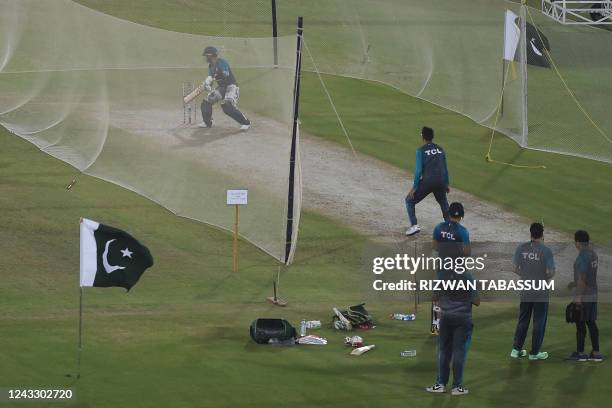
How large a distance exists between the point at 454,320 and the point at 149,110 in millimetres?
9269

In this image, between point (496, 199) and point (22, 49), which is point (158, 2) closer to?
point (22, 49)

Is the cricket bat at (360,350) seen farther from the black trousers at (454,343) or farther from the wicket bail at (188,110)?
the wicket bail at (188,110)

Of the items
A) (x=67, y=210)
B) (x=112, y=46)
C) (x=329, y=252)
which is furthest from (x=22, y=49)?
(x=329, y=252)

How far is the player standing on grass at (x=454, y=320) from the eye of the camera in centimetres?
1639

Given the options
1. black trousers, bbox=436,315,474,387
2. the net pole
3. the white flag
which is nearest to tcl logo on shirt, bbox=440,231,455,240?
black trousers, bbox=436,315,474,387

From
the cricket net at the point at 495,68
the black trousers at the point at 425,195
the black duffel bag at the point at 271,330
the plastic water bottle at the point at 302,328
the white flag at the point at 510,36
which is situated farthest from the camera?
the cricket net at the point at 495,68

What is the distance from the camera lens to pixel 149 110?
23.8 m

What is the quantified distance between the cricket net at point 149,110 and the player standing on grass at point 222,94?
0.13 metres

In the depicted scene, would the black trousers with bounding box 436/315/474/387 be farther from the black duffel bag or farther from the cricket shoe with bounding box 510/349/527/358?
the black duffel bag

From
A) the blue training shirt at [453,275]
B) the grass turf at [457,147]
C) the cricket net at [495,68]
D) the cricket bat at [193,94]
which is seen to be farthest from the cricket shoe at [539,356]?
the cricket net at [495,68]

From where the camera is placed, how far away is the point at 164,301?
66.6 ft

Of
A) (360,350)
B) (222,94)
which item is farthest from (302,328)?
(222,94)

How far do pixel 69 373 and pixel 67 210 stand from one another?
7.66 metres

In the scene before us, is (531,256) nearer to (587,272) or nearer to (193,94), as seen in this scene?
(587,272)
